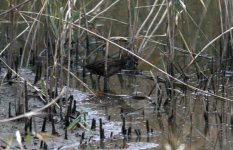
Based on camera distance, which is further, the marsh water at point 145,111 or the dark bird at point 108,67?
the dark bird at point 108,67

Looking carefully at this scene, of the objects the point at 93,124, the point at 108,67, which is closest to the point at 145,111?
the point at 93,124

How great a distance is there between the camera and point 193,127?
562 centimetres

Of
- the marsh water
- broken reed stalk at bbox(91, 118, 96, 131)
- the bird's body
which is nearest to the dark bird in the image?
the bird's body

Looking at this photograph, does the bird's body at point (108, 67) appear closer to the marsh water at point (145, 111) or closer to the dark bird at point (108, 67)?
the dark bird at point (108, 67)

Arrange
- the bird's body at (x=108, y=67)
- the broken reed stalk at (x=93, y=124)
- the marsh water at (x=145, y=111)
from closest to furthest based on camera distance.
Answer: the marsh water at (x=145, y=111) → the broken reed stalk at (x=93, y=124) → the bird's body at (x=108, y=67)

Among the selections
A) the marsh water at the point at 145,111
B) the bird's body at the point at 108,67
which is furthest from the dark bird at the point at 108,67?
the marsh water at the point at 145,111

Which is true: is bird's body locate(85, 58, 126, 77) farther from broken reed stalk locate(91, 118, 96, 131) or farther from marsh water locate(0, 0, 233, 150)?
broken reed stalk locate(91, 118, 96, 131)

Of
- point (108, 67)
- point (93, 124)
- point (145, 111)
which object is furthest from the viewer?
point (108, 67)

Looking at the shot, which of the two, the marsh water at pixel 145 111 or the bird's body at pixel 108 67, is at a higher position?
the bird's body at pixel 108 67

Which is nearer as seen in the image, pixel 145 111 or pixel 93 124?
pixel 93 124

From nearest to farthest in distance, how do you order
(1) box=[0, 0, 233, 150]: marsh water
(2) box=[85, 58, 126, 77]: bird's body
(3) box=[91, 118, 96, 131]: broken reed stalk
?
(1) box=[0, 0, 233, 150]: marsh water
(3) box=[91, 118, 96, 131]: broken reed stalk
(2) box=[85, 58, 126, 77]: bird's body

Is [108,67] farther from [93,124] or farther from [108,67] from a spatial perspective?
[93,124]

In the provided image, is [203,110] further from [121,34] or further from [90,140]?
[121,34]

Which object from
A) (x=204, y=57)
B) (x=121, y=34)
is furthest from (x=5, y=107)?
(x=121, y=34)
